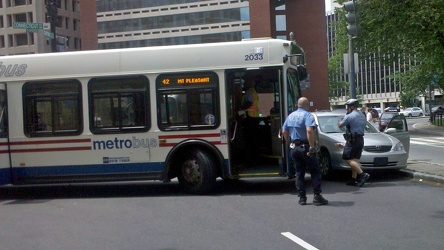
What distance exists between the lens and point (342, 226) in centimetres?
871

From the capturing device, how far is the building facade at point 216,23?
76500 mm

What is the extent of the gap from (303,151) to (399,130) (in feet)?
19.1

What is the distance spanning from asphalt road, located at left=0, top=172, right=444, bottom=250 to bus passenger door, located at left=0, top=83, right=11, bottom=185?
0.58 metres

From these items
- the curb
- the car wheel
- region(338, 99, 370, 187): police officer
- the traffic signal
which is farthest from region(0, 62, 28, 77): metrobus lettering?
the traffic signal

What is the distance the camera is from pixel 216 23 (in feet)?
254

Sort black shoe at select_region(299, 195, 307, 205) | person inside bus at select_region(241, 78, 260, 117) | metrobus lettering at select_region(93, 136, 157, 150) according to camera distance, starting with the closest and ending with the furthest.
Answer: black shoe at select_region(299, 195, 307, 205), metrobus lettering at select_region(93, 136, 157, 150), person inside bus at select_region(241, 78, 260, 117)

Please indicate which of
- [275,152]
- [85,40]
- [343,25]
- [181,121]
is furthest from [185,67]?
[85,40]

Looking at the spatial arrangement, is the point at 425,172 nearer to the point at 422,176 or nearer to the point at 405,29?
the point at 422,176

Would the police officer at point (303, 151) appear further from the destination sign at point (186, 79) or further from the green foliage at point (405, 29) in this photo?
the green foliage at point (405, 29)

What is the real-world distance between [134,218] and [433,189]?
5.90m

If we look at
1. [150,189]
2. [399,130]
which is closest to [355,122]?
[399,130]

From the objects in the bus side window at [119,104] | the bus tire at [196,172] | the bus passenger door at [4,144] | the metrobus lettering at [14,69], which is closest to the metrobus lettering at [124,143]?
the bus side window at [119,104]

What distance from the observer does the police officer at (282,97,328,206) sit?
1053cm

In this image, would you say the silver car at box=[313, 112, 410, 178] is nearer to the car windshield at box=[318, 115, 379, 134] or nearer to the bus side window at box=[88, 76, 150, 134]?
the car windshield at box=[318, 115, 379, 134]
